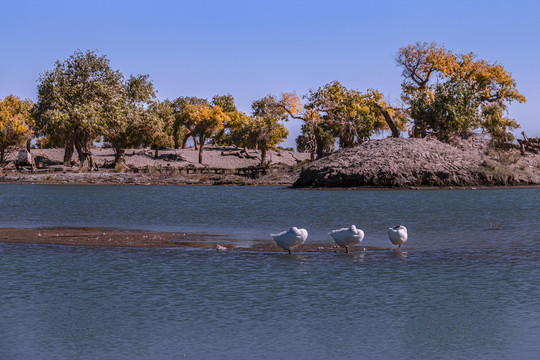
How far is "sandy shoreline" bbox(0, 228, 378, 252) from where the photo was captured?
2291 cm

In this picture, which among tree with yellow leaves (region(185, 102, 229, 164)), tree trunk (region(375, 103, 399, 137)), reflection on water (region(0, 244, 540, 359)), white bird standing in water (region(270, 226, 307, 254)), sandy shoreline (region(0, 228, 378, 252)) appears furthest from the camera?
tree with yellow leaves (region(185, 102, 229, 164))

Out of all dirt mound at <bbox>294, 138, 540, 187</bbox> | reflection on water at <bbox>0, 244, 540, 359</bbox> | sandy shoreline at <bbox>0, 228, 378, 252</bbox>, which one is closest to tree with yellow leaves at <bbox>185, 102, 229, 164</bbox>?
dirt mound at <bbox>294, 138, 540, 187</bbox>

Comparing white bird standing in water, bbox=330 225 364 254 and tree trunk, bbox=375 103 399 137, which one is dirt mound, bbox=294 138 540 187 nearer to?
tree trunk, bbox=375 103 399 137

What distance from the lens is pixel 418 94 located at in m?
80.0

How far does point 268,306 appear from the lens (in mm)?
13570

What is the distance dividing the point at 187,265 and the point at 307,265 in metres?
3.30

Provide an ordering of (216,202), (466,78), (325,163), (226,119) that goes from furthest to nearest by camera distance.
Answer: (226,119) < (466,78) < (325,163) < (216,202)

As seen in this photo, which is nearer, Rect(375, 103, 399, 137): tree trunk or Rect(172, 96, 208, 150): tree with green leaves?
Rect(375, 103, 399, 137): tree trunk

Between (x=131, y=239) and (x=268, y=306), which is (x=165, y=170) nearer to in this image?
(x=131, y=239)

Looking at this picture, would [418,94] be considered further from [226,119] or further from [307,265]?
[307,265]

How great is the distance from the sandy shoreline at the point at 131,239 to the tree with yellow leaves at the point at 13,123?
62.0 m

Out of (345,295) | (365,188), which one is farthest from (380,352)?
(365,188)

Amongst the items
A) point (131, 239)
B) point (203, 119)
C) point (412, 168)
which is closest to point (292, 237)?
point (131, 239)

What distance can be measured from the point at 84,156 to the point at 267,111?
25.3 m
